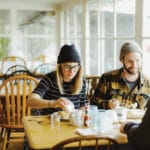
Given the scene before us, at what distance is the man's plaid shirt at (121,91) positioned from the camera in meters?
2.62

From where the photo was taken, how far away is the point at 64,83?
256 centimetres

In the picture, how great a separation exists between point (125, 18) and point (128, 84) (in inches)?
57.3

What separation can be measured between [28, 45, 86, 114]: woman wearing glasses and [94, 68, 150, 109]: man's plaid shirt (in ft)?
0.60

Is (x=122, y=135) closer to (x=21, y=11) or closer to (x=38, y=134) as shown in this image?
(x=38, y=134)

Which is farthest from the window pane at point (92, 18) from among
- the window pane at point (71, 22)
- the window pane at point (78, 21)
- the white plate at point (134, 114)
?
the white plate at point (134, 114)

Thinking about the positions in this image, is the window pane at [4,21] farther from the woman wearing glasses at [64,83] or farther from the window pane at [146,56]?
the woman wearing glasses at [64,83]

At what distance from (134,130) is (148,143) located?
0.45 ft

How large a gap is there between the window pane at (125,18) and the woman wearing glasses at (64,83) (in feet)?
4.55

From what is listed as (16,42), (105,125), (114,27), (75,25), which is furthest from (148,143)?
(16,42)

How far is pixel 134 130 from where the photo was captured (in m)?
1.61

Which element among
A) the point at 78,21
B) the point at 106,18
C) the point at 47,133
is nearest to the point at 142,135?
the point at 47,133

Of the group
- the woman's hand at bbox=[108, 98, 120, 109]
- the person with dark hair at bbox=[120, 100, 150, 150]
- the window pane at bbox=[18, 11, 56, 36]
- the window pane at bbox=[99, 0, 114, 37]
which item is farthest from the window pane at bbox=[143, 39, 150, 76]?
the window pane at bbox=[18, 11, 56, 36]

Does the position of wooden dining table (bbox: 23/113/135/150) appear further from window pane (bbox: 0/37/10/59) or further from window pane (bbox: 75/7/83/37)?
window pane (bbox: 0/37/10/59)

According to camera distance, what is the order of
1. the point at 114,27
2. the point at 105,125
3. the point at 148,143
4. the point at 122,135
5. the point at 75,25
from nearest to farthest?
1. the point at 148,143
2. the point at 122,135
3. the point at 105,125
4. the point at 114,27
5. the point at 75,25
